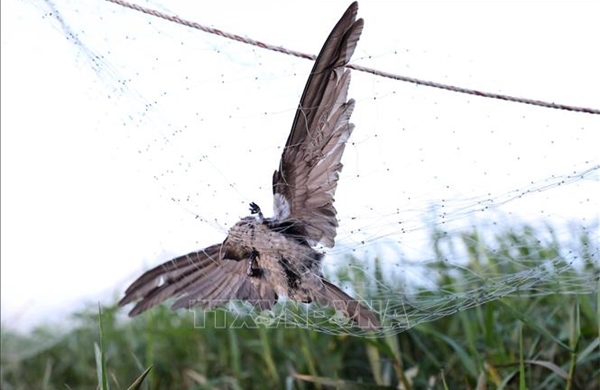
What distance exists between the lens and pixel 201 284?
1.71m

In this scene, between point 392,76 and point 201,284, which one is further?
point 201,284

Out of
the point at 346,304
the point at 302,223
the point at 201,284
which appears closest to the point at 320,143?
the point at 302,223

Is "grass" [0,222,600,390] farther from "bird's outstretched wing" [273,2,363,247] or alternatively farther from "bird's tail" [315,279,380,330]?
"bird's outstretched wing" [273,2,363,247]

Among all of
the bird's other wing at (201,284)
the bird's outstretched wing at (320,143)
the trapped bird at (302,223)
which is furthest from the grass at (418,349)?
the bird's outstretched wing at (320,143)

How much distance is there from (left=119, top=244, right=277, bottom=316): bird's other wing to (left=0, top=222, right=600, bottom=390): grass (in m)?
0.12

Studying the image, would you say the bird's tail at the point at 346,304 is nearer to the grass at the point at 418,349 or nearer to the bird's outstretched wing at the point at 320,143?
the bird's outstretched wing at the point at 320,143

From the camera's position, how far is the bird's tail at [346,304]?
1513 millimetres

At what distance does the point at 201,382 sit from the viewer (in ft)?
9.59

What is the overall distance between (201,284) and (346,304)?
35 cm

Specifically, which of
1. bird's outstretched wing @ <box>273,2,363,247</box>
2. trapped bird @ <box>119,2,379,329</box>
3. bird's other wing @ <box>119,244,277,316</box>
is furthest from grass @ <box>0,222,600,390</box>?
bird's outstretched wing @ <box>273,2,363,247</box>

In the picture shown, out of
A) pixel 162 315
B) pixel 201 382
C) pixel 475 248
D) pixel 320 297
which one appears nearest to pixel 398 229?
pixel 320 297

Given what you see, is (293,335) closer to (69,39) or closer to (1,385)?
(1,385)

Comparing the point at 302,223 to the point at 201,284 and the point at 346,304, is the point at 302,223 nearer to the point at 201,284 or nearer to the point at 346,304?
the point at 346,304

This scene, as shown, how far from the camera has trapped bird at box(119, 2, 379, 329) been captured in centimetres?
134
